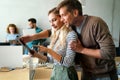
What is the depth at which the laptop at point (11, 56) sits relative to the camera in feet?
7.98

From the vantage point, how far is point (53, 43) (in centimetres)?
179

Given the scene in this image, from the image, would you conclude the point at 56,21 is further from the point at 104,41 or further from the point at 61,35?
the point at 104,41

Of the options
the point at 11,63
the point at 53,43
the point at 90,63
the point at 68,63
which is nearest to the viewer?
the point at 90,63

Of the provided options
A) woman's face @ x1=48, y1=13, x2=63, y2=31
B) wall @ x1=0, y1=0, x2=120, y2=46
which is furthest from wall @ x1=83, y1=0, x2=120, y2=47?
woman's face @ x1=48, y1=13, x2=63, y2=31

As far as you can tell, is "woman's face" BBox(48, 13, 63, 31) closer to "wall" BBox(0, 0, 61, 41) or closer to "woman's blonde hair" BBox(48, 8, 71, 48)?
"woman's blonde hair" BBox(48, 8, 71, 48)

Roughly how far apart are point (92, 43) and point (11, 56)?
1.29 m

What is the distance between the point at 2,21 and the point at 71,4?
4.62 meters

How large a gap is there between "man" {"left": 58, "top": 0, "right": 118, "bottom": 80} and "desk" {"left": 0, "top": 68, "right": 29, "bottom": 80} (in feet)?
2.91

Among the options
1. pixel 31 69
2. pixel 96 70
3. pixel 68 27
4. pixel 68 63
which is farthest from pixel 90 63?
pixel 31 69

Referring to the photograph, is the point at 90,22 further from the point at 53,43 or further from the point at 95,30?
the point at 53,43

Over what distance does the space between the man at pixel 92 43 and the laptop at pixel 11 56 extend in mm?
1085

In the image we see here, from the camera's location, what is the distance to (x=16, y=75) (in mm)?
2301

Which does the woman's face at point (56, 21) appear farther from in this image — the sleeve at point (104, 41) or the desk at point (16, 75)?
the desk at point (16, 75)

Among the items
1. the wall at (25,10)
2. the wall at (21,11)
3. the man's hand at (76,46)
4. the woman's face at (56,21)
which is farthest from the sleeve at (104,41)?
the wall at (21,11)
